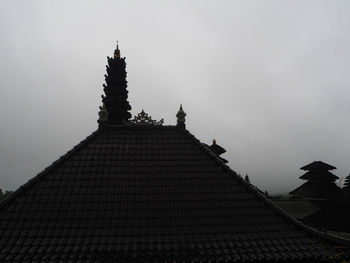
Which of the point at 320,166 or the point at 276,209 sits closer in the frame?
the point at 276,209

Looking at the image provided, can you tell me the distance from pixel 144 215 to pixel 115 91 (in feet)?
52.0

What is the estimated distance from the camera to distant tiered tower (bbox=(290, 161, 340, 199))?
73.5ft

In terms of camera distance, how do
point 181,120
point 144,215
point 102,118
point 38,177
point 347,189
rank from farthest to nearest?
point 347,189 < point 181,120 < point 102,118 < point 38,177 < point 144,215

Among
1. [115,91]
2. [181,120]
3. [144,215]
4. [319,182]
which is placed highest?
[115,91]

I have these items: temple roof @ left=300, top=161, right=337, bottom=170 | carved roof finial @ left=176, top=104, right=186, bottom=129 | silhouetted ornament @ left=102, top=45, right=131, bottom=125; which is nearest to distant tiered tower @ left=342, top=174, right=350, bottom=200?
temple roof @ left=300, top=161, right=337, bottom=170

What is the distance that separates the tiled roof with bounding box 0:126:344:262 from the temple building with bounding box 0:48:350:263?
1.5 inches

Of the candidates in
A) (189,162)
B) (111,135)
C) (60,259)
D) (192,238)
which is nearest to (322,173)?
(189,162)

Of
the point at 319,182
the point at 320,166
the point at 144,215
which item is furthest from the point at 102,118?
the point at 320,166

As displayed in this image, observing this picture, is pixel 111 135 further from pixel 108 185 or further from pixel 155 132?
pixel 108 185

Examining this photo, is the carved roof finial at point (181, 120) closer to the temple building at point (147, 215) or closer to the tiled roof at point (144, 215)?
the temple building at point (147, 215)

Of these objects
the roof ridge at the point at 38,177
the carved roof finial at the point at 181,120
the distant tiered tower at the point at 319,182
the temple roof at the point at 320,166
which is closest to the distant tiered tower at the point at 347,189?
the distant tiered tower at the point at 319,182

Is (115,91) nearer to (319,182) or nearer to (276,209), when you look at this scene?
(276,209)

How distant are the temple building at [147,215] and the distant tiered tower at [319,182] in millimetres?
18884

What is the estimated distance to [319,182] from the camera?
22.8 metres
